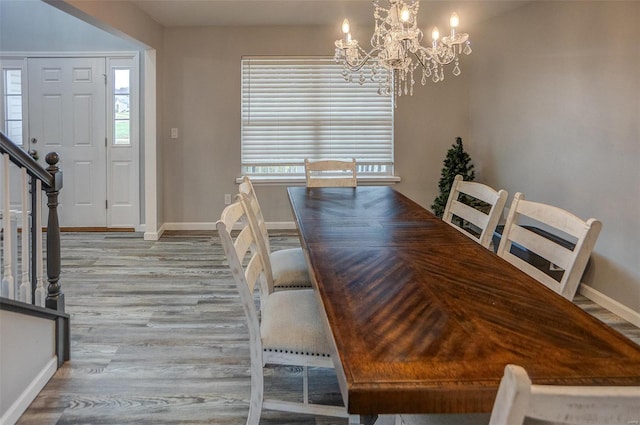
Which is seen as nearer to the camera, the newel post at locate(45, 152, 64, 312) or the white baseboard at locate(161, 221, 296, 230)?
the newel post at locate(45, 152, 64, 312)

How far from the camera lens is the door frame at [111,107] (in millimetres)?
5488

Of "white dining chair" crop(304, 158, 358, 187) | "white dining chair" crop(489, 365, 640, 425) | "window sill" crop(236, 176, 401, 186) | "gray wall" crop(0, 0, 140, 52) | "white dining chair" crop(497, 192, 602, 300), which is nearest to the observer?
"white dining chair" crop(489, 365, 640, 425)

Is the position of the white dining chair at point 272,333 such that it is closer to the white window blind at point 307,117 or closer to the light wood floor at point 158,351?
the light wood floor at point 158,351

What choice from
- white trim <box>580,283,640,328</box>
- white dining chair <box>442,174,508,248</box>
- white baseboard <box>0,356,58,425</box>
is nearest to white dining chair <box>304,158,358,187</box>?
white dining chair <box>442,174,508,248</box>

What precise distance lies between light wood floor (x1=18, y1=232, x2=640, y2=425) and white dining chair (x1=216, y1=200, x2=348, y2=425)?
0.27m

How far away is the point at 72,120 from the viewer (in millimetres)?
5582

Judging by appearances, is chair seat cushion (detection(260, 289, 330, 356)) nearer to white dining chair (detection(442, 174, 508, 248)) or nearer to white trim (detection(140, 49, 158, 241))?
white dining chair (detection(442, 174, 508, 248))

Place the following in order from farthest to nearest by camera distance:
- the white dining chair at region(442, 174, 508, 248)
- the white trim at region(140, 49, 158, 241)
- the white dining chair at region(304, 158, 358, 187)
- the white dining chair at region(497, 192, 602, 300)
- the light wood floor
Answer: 1. the white trim at region(140, 49, 158, 241)
2. the white dining chair at region(304, 158, 358, 187)
3. the white dining chair at region(442, 174, 508, 248)
4. the light wood floor
5. the white dining chair at region(497, 192, 602, 300)

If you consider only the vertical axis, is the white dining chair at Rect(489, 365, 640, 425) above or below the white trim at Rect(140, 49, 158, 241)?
below

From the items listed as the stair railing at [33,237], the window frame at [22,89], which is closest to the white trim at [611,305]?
the stair railing at [33,237]

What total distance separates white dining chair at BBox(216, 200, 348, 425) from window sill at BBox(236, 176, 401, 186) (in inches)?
147

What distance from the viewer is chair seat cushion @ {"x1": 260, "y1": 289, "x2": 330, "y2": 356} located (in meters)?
1.72

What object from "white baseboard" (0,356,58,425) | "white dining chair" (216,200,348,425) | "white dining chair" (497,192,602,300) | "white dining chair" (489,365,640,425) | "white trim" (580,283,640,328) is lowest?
"white baseboard" (0,356,58,425)

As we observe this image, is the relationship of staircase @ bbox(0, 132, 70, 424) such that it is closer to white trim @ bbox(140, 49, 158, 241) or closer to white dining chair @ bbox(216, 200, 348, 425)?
white dining chair @ bbox(216, 200, 348, 425)
